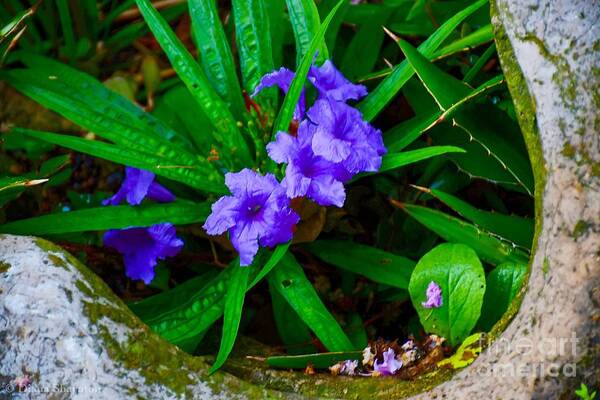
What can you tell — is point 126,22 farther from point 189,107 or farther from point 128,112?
point 128,112

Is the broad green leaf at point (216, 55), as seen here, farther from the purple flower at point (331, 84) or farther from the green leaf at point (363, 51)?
the green leaf at point (363, 51)

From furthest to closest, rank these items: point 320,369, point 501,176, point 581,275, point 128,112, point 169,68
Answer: point 169,68
point 128,112
point 501,176
point 320,369
point 581,275

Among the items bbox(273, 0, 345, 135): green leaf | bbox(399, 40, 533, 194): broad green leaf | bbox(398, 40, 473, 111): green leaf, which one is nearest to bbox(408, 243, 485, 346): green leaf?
bbox(399, 40, 533, 194): broad green leaf

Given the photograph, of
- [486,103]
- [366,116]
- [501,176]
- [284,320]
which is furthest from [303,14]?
[284,320]

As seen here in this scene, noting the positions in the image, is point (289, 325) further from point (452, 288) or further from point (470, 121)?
point (470, 121)

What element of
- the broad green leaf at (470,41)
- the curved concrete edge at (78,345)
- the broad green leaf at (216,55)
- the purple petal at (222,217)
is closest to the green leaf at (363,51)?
the broad green leaf at (470,41)

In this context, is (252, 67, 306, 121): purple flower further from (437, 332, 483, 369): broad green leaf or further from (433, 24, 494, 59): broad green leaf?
(437, 332, 483, 369): broad green leaf

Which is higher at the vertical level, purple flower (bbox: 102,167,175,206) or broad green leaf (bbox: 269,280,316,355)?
purple flower (bbox: 102,167,175,206)
